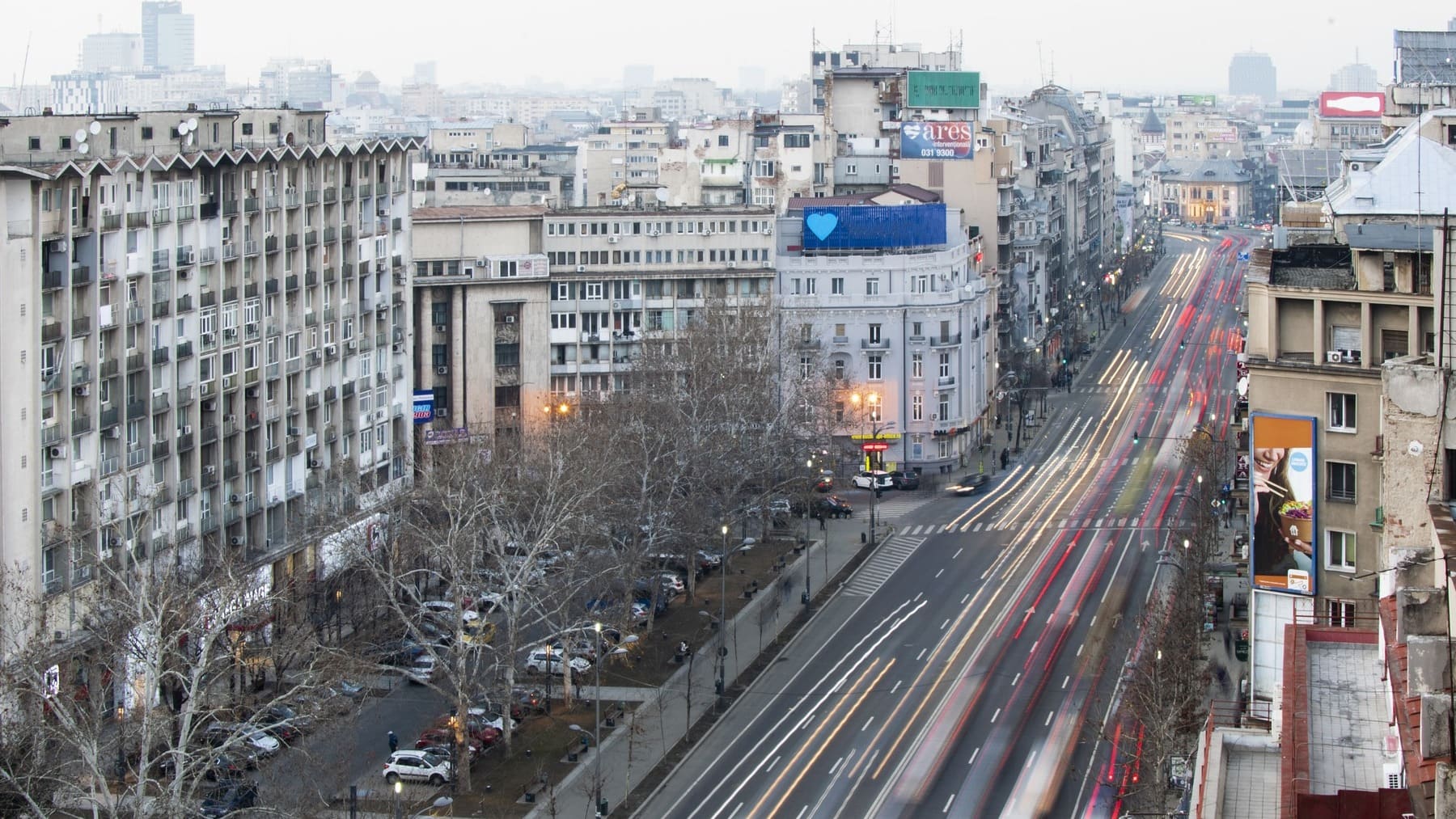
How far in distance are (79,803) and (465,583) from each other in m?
16.3

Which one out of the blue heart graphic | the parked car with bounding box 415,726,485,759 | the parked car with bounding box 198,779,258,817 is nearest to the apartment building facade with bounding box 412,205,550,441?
the blue heart graphic

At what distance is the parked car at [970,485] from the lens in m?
126

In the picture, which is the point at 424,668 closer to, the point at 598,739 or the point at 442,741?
the point at 442,741

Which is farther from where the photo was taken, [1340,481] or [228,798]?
[228,798]

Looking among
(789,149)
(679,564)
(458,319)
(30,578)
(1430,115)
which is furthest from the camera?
(789,149)

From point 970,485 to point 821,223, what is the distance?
1851cm

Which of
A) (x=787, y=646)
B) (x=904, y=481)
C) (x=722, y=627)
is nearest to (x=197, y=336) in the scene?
(x=722, y=627)

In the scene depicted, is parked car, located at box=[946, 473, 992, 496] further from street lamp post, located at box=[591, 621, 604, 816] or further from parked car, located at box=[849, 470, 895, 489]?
street lamp post, located at box=[591, 621, 604, 816]

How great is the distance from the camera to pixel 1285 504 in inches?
2579

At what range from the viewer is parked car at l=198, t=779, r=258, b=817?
65188 mm

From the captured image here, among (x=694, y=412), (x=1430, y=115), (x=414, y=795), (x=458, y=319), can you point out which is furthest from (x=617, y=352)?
(x=414, y=795)

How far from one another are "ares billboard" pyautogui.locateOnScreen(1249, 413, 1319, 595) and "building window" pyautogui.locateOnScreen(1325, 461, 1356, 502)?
16.8 inches

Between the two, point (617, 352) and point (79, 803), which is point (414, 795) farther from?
point (617, 352)

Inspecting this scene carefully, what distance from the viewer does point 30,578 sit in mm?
74562
